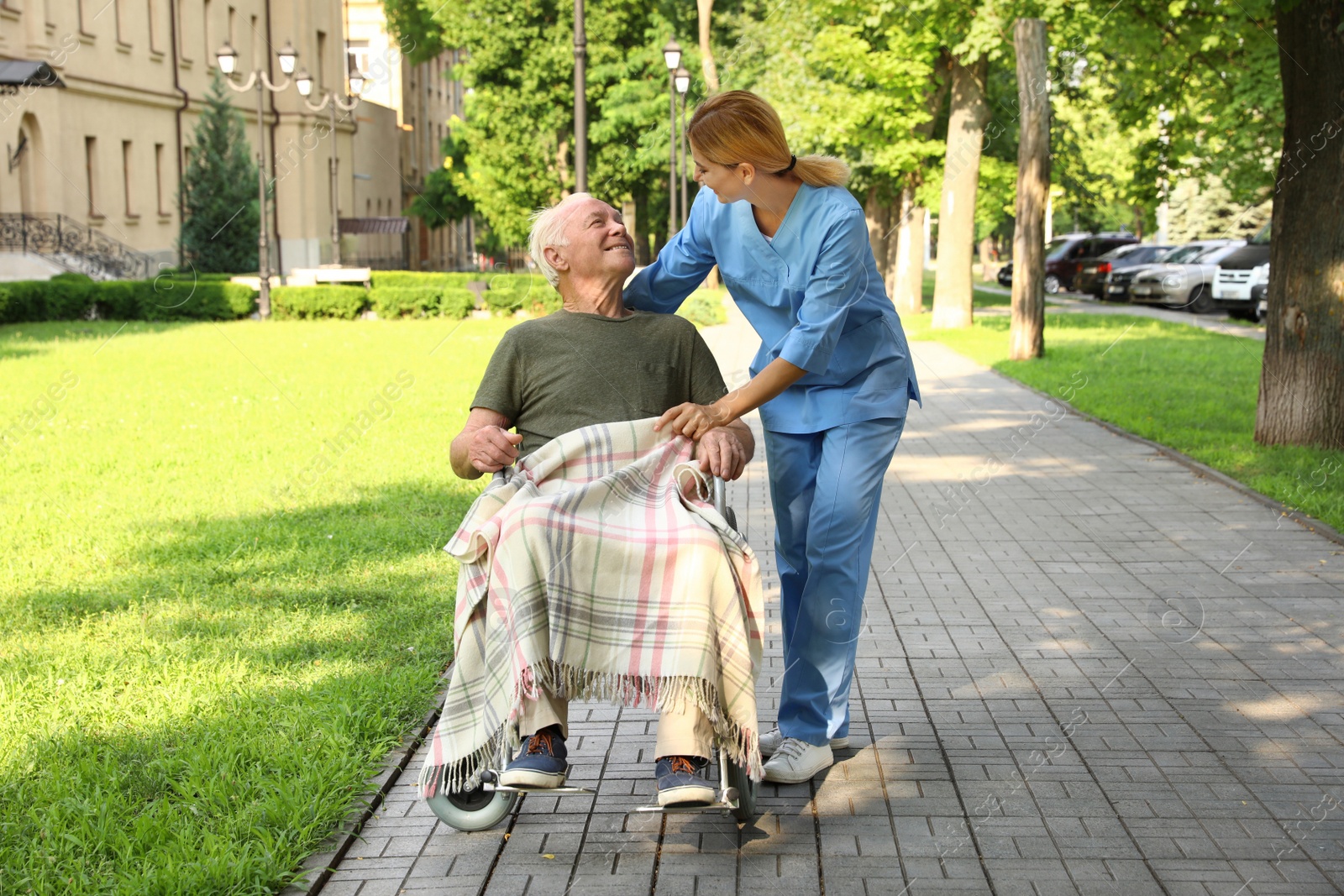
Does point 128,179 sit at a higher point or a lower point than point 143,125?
lower

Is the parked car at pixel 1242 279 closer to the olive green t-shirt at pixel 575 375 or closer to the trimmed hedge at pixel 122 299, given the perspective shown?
the trimmed hedge at pixel 122 299

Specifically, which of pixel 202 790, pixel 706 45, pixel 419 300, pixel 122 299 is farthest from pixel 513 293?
pixel 202 790

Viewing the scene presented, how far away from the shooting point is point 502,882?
3.46m

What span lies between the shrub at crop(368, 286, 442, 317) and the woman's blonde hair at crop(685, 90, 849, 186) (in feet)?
91.4

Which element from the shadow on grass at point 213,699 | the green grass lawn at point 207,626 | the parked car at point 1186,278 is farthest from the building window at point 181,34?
the shadow on grass at point 213,699

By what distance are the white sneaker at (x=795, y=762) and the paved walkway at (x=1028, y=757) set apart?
5 cm

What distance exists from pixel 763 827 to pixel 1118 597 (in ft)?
10.6

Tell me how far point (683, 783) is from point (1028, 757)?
4.67 feet

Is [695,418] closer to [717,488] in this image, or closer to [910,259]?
[717,488]

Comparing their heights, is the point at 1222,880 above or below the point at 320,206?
below

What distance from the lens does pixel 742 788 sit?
3.71 m

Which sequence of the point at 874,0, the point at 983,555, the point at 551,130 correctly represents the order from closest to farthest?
the point at 983,555 < the point at 874,0 < the point at 551,130

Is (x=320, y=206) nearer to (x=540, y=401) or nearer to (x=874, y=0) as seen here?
(x=874, y=0)

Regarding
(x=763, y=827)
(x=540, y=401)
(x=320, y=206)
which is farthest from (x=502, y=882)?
(x=320, y=206)
